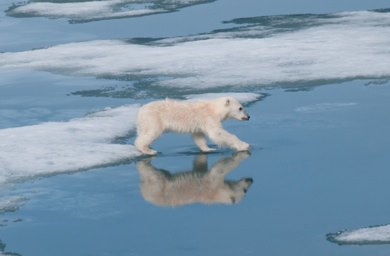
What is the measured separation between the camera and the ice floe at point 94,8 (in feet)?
65.9

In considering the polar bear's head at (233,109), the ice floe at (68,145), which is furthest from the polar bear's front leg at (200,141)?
the ice floe at (68,145)

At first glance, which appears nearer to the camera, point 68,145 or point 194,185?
point 194,185

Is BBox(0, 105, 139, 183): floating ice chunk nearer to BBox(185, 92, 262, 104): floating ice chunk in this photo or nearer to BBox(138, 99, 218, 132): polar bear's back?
BBox(138, 99, 218, 132): polar bear's back

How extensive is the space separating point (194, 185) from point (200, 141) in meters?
1.41

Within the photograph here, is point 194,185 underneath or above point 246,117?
underneath

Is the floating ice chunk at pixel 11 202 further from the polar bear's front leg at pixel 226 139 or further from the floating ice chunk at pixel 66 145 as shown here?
the polar bear's front leg at pixel 226 139

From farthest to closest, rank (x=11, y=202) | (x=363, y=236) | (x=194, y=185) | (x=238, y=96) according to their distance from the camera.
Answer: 1. (x=238, y=96)
2. (x=194, y=185)
3. (x=11, y=202)
4. (x=363, y=236)

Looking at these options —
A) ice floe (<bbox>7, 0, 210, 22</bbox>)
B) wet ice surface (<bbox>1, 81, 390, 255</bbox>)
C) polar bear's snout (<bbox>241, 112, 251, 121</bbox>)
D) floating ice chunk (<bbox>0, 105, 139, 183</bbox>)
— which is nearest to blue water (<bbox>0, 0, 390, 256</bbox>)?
wet ice surface (<bbox>1, 81, 390, 255</bbox>)

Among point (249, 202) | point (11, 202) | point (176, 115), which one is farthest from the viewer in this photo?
point (176, 115)

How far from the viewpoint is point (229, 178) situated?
10219 mm

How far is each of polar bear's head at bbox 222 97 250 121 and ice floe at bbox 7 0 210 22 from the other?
870cm

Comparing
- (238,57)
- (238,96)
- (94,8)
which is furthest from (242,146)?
(94,8)

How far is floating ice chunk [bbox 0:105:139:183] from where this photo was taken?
10695 mm

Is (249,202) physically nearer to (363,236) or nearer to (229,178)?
(229,178)
